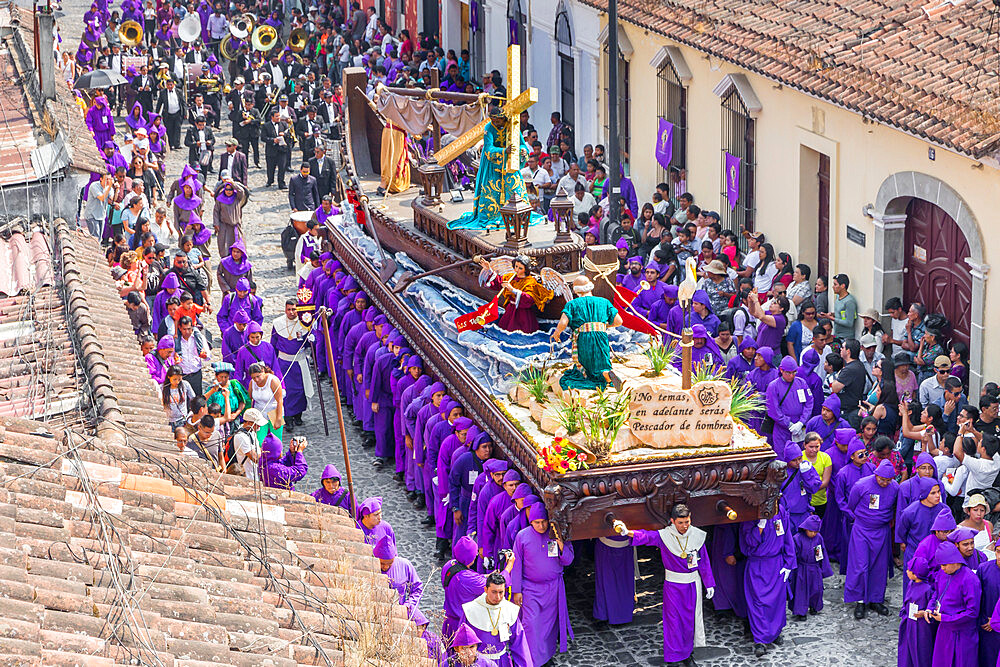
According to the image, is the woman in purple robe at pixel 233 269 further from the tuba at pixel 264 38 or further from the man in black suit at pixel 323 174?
the tuba at pixel 264 38

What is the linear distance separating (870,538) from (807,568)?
0.55 meters

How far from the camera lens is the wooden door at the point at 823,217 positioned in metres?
18.9

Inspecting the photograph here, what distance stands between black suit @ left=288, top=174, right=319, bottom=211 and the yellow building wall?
5.20 m

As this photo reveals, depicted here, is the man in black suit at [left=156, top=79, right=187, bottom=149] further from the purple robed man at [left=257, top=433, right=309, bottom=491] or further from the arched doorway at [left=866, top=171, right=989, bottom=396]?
the purple robed man at [left=257, top=433, right=309, bottom=491]

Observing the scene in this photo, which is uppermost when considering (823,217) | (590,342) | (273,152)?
(273,152)

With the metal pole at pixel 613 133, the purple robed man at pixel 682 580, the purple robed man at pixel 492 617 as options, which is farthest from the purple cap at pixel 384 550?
the metal pole at pixel 613 133

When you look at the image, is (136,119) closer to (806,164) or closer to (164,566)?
(806,164)

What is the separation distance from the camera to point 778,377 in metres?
14.4

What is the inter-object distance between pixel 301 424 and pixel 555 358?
4622mm

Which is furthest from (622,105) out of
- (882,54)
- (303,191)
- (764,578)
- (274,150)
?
(764,578)

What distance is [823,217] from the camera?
19094 millimetres

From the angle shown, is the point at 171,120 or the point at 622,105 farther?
the point at 171,120

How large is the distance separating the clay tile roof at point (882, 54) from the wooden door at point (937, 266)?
124cm

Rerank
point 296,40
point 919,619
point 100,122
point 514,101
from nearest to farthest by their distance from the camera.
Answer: point 919,619
point 514,101
point 100,122
point 296,40
